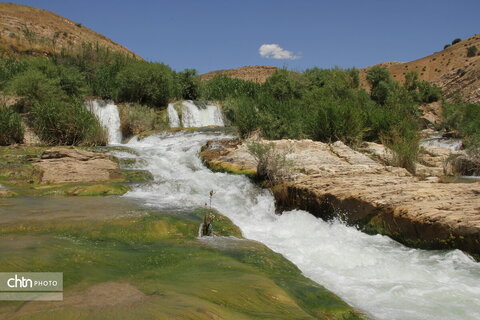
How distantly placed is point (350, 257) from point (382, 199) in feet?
4.89

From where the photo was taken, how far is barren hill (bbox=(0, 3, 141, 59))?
35688 millimetres

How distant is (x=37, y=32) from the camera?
41.8 metres

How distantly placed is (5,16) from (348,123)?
4334 centimetres

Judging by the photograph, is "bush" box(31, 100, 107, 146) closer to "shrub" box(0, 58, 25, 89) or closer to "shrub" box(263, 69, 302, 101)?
"shrub" box(0, 58, 25, 89)

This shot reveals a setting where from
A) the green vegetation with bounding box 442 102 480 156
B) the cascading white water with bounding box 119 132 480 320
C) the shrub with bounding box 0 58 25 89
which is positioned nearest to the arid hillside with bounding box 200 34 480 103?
the green vegetation with bounding box 442 102 480 156

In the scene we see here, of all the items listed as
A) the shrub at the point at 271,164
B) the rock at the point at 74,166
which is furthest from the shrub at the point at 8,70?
the shrub at the point at 271,164

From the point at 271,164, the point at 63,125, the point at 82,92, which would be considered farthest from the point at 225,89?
the point at 271,164

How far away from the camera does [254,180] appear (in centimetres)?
873

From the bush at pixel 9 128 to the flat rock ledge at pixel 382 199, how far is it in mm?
8225

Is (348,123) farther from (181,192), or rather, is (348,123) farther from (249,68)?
(249,68)

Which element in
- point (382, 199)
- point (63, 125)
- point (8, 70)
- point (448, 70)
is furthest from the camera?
point (448, 70)

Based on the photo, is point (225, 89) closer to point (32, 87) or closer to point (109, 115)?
point (109, 115)

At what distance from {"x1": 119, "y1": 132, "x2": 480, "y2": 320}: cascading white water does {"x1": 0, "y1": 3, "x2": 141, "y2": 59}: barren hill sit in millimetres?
28940

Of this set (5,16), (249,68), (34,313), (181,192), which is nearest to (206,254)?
(34,313)
